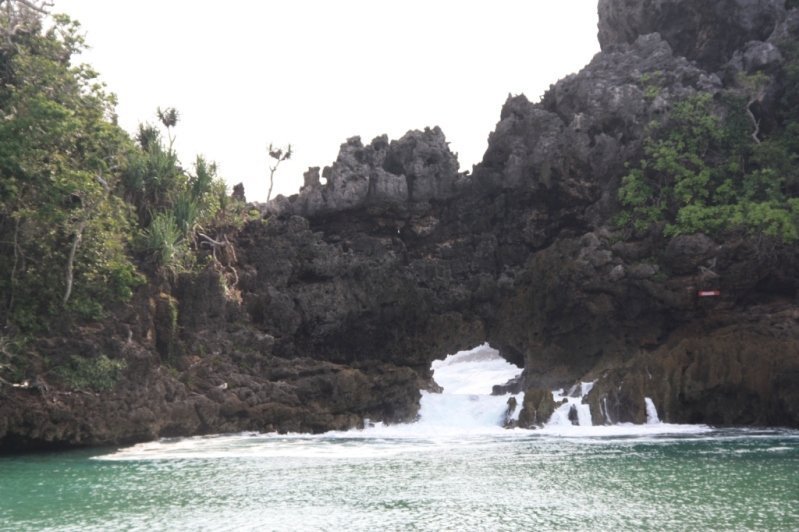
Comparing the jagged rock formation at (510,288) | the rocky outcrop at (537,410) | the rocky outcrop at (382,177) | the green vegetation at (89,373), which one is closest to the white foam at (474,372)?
the jagged rock formation at (510,288)

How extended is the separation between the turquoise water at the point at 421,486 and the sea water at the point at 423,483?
1.8 inches

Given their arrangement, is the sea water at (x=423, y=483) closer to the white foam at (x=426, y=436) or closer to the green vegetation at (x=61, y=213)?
the white foam at (x=426, y=436)

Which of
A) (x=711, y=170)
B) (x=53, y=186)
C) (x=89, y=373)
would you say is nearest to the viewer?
(x=53, y=186)

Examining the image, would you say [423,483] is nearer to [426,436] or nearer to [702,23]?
[426,436]

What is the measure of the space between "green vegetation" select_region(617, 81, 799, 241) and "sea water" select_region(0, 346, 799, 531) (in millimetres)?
11096

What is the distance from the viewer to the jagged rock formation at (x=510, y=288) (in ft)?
99.6

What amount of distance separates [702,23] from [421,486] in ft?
124

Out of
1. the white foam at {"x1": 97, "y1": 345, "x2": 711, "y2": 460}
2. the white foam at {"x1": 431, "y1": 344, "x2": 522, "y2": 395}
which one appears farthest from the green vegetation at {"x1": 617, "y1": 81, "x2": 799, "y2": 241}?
the white foam at {"x1": 431, "y1": 344, "x2": 522, "y2": 395}

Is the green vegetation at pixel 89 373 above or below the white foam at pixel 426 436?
above

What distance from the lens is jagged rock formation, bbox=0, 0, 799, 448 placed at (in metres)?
30.4

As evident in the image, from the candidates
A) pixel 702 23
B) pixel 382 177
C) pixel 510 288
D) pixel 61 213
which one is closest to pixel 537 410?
pixel 510 288

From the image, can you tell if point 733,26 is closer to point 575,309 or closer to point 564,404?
point 575,309

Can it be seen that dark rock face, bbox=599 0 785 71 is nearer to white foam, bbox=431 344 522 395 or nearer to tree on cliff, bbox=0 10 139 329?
tree on cliff, bbox=0 10 139 329

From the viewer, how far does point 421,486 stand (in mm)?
16406
